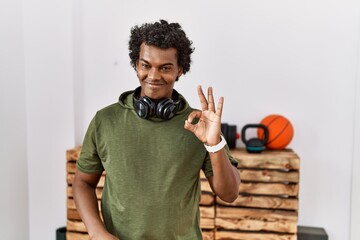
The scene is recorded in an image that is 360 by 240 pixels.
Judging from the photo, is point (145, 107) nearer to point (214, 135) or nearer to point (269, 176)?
point (214, 135)

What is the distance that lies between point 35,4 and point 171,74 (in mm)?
1989

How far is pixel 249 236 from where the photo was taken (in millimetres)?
2385

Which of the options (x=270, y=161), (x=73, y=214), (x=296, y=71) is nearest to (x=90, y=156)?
(x=270, y=161)

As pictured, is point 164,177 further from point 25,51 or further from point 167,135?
point 25,51

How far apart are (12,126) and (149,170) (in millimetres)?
1830

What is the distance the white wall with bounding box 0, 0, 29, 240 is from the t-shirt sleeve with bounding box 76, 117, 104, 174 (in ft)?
4.92

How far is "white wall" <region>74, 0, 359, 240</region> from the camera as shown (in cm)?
259

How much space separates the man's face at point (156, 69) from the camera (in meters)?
1.16

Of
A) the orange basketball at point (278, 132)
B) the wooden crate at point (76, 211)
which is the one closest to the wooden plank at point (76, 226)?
the wooden crate at point (76, 211)

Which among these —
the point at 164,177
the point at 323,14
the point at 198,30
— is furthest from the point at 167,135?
the point at 323,14

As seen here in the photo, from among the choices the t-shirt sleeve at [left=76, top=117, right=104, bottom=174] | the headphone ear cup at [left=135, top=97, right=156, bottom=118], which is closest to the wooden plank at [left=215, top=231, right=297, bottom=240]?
the t-shirt sleeve at [left=76, top=117, right=104, bottom=174]

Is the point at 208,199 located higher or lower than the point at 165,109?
lower

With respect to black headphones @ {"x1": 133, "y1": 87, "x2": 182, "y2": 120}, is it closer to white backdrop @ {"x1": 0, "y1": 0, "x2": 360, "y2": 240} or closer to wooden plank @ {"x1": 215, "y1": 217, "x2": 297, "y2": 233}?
wooden plank @ {"x1": 215, "y1": 217, "x2": 297, "y2": 233}

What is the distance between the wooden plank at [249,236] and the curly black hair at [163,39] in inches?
57.7
